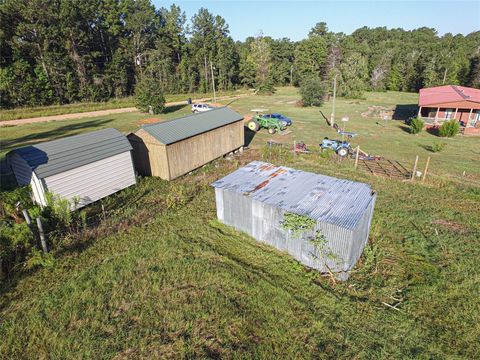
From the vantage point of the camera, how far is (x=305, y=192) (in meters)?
10.2

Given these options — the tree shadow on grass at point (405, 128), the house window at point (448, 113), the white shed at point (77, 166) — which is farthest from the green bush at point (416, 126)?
the white shed at point (77, 166)

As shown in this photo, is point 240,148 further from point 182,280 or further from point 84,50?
point 84,50

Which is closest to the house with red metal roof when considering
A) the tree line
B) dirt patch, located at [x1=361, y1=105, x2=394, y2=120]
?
dirt patch, located at [x1=361, y1=105, x2=394, y2=120]

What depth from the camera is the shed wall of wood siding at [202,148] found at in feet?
52.0

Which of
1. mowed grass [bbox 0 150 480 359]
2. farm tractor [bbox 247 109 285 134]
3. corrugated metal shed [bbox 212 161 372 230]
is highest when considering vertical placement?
corrugated metal shed [bbox 212 161 372 230]

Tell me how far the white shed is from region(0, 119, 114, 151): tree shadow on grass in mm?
14199

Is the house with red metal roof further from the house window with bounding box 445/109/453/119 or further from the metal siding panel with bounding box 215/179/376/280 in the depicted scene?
the metal siding panel with bounding box 215/179/376/280

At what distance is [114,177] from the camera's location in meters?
13.6

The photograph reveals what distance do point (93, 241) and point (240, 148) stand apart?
1364 centimetres

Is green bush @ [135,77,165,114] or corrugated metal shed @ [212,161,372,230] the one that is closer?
corrugated metal shed @ [212,161,372,230]

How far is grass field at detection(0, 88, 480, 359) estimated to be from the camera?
6.51m

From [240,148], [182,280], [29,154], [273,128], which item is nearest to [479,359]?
[182,280]

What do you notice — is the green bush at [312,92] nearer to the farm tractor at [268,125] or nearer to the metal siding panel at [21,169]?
the farm tractor at [268,125]

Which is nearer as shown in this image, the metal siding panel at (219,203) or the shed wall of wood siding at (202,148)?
the metal siding panel at (219,203)
